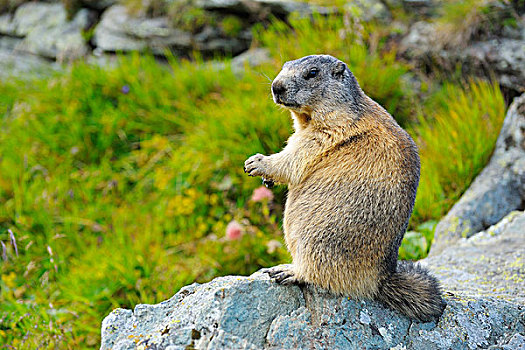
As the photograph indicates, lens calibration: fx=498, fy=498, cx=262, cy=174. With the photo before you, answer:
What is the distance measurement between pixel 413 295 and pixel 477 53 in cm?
476

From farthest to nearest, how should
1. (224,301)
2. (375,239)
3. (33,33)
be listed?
(33,33) → (375,239) → (224,301)

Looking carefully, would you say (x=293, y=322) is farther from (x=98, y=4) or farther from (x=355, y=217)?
(x=98, y=4)

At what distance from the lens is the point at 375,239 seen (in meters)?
2.89

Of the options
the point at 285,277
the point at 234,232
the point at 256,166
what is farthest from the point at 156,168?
the point at 285,277

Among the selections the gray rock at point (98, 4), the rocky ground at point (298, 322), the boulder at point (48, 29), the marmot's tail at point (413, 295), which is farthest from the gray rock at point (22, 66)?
the marmot's tail at point (413, 295)

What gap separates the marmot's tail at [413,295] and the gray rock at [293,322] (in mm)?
52

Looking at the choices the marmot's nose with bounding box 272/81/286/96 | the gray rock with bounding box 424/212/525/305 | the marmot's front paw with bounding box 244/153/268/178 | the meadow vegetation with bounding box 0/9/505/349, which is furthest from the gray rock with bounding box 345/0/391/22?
the marmot's front paw with bounding box 244/153/268/178

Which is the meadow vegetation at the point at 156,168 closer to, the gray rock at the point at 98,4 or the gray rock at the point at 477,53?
the gray rock at the point at 477,53

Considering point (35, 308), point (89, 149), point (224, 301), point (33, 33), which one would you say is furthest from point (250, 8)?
point (224, 301)

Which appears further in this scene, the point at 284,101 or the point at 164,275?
the point at 164,275

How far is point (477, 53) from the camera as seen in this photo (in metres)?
6.58

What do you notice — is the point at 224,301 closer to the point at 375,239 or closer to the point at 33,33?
the point at 375,239

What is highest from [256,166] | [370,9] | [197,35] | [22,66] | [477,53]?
[256,166]

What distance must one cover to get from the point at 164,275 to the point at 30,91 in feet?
14.3
